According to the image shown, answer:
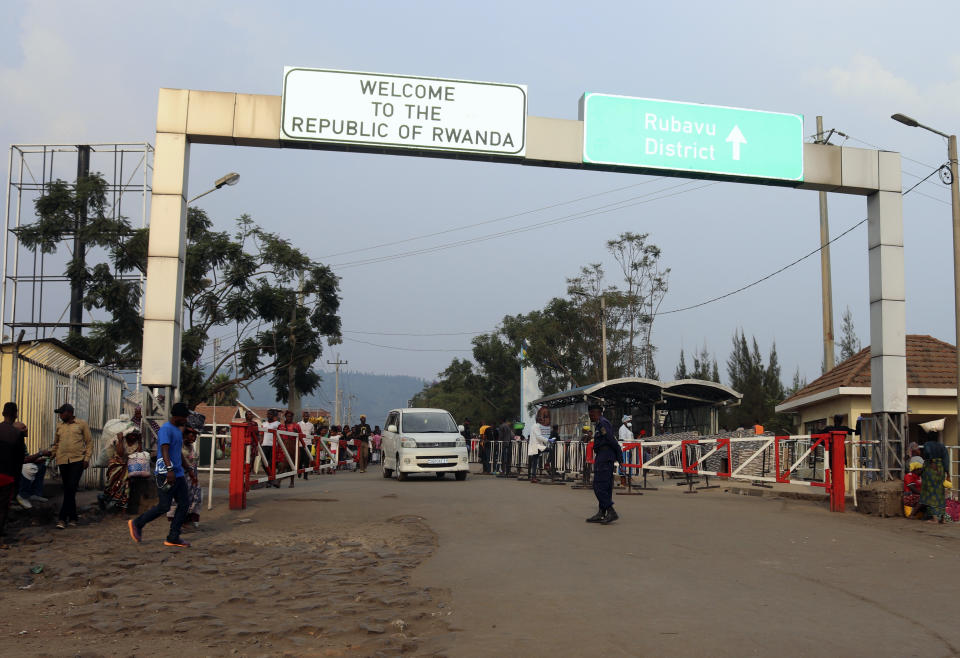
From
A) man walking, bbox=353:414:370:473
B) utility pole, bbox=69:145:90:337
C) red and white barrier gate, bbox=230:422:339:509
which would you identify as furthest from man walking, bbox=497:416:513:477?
utility pole, bbox=69:145:90:337

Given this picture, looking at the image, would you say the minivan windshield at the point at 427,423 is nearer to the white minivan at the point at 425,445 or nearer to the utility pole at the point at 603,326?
the white minivan at the point at 425,445

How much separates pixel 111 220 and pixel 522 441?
16153 mm

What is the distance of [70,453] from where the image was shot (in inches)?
484

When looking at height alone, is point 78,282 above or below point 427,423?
above

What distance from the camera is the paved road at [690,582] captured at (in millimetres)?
6082

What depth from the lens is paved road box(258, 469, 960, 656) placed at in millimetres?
6082

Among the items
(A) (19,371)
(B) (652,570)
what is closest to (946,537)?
(B) (652,570)

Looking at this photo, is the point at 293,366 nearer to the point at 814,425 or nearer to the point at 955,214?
the point at 814,425

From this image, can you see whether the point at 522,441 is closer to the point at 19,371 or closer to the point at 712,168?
the point at 712,168

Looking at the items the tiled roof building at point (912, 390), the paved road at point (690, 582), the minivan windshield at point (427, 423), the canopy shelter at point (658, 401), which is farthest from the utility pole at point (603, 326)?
the paved road at point (690, 582)

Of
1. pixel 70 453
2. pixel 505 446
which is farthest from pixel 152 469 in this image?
pixel 505 446

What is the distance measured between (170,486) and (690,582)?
5.89 meters

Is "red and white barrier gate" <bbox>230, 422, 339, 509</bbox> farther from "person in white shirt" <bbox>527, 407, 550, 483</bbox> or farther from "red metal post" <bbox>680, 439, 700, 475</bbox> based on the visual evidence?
"red metal post" <bbox>680, 439, 700, 475</bbox>

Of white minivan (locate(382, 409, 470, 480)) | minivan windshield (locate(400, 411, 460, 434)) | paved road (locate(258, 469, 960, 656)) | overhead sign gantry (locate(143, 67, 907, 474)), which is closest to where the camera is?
paved road (locate(258, 469, 960, 656))
